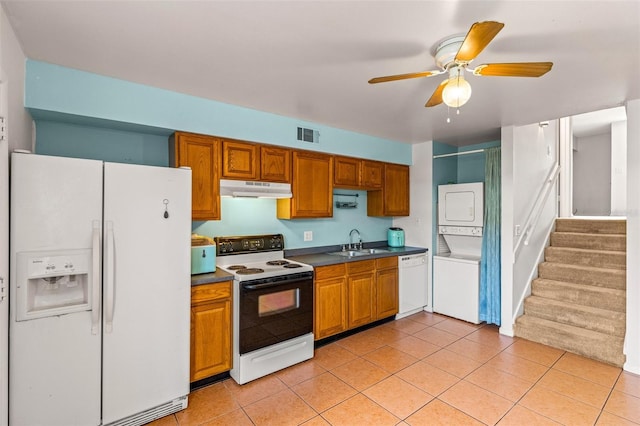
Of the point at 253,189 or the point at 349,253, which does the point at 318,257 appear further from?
the point at 253,189

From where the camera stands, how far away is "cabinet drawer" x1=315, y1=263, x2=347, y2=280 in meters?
3.34

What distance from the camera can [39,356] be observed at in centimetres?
183

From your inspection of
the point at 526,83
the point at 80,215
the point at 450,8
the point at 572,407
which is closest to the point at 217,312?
the point at 80,215

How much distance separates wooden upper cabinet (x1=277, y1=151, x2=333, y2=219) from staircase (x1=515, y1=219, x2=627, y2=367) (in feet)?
8.88

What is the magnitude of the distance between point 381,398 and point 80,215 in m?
2.48

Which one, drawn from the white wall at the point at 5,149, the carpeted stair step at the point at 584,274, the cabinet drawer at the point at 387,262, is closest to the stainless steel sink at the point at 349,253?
the cabinet drawer at the point at 387,262

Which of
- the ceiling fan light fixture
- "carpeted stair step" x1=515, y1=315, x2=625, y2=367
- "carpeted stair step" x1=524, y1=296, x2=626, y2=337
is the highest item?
the ceiling fan light fixture

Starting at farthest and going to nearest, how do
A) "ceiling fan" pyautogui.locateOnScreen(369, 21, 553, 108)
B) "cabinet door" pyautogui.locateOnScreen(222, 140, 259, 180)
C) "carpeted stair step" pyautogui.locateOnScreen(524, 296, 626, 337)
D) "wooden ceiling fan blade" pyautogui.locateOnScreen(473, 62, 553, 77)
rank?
"carpeted stair step" pyautogui.locateOnScreen(524, 296, 626, 337) → "cabinet door" pyautogui.locateOnScreen(222, 140, 259, 180) → "wooden ceiling fan blade" pyautogui.locateOnScreen(473, 62, 553, 77) → "ceiling fan" pyautogui.locateOnScreen(369, 21, 553, 108)

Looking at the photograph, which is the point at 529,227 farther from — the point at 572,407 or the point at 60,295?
the point at 60,295

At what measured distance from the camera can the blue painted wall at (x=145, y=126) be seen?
2225 mm

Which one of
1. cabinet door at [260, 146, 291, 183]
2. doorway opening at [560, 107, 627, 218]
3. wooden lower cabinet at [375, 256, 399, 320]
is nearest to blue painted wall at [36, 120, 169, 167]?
cabinet door at [260, 146, 291, 183]

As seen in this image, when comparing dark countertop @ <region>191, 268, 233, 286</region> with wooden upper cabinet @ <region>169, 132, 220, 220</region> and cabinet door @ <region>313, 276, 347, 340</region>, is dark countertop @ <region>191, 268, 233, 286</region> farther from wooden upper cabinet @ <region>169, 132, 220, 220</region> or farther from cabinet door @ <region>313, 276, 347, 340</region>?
cabinet door @ <region>313, 276, 347, 340</region>

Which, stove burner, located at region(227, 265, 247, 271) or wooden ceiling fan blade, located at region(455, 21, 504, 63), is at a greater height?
wooden ceiling fan blade, located at region(455, 21, 504, 63)

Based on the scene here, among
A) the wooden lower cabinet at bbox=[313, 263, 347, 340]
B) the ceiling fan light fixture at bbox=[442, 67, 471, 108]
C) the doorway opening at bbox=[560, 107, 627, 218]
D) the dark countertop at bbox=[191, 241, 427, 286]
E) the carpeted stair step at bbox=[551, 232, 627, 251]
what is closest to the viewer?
the ceiling fan light fixture at bbox=[442, 67, 471, 108]
